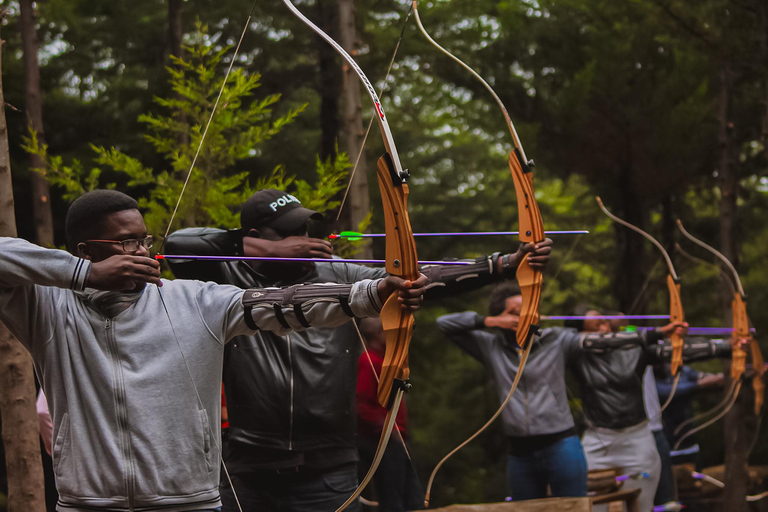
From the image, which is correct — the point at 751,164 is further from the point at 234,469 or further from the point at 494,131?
the point at 234,469

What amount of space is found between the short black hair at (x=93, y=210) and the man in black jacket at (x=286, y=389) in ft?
2.20

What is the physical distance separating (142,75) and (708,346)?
5.01m

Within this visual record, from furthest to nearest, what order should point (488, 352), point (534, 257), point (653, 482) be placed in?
1. point (653, 482)
2. point (488, 352)
3. point (534, 257)

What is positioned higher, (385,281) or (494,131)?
(494,131)

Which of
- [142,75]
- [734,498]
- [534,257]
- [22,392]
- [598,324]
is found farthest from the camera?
[142,75]

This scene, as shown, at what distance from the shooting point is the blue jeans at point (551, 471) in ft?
13.0

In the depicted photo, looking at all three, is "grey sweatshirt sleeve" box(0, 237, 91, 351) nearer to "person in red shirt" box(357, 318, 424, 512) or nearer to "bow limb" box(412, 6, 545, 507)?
"bow limb" box(412, 6, 545, 507)

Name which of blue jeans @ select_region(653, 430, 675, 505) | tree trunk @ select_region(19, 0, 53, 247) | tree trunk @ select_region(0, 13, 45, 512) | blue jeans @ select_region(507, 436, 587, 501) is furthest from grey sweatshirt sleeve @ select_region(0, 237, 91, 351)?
blue jeans @ select_region(653, 430, 675, 505)

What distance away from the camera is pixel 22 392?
283cm

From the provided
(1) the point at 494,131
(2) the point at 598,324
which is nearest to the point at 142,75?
(1) the point at 494,131

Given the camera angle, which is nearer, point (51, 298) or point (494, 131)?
point (51, 298)

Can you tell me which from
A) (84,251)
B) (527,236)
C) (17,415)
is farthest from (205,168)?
(84,251)

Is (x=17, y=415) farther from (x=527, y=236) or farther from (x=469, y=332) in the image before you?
(x=469, y=332)

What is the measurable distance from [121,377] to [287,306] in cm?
36
